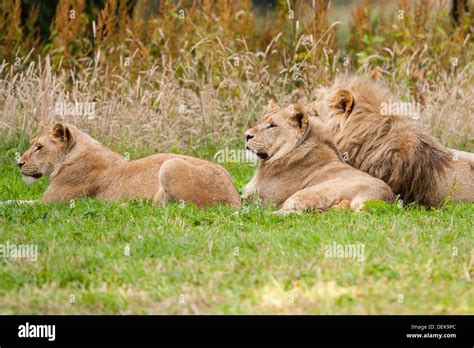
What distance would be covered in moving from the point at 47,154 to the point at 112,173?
2.54 ft

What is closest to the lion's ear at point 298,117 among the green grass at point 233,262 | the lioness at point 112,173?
the lioness at point 112,173

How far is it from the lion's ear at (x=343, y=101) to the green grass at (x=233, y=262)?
150 cm

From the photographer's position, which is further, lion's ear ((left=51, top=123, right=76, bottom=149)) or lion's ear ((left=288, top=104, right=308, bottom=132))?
lion's ear ((left=51, top=123, right=76, bottom=149))

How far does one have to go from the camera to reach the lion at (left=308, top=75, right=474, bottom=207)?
934cm

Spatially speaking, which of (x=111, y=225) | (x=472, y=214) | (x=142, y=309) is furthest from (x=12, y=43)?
(x=142, y=309)

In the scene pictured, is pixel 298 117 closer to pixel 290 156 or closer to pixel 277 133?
pixel 277 133

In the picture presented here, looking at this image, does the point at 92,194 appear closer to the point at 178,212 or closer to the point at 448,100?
the point at 178,212

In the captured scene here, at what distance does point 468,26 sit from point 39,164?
9.61m

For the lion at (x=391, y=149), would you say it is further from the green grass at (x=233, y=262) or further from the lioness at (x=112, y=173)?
the lioness at (x=112, y=173)

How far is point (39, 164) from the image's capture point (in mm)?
9883

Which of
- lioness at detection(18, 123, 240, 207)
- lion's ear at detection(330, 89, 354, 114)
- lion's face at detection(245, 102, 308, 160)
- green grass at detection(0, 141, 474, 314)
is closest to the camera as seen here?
green grass at detection(0, 141, 474, 314)

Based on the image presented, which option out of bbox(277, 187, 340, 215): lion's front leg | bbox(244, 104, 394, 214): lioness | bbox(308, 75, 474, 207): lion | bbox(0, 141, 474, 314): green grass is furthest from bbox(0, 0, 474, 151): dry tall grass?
bbox(0, 141, 474, 314): green grass

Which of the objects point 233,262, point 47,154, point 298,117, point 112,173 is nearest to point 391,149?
point 298,117

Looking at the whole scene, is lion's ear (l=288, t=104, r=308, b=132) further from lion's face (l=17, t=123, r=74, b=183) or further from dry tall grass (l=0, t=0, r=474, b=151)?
dry tall grass (l=0, t=0, r=474, b=151)
